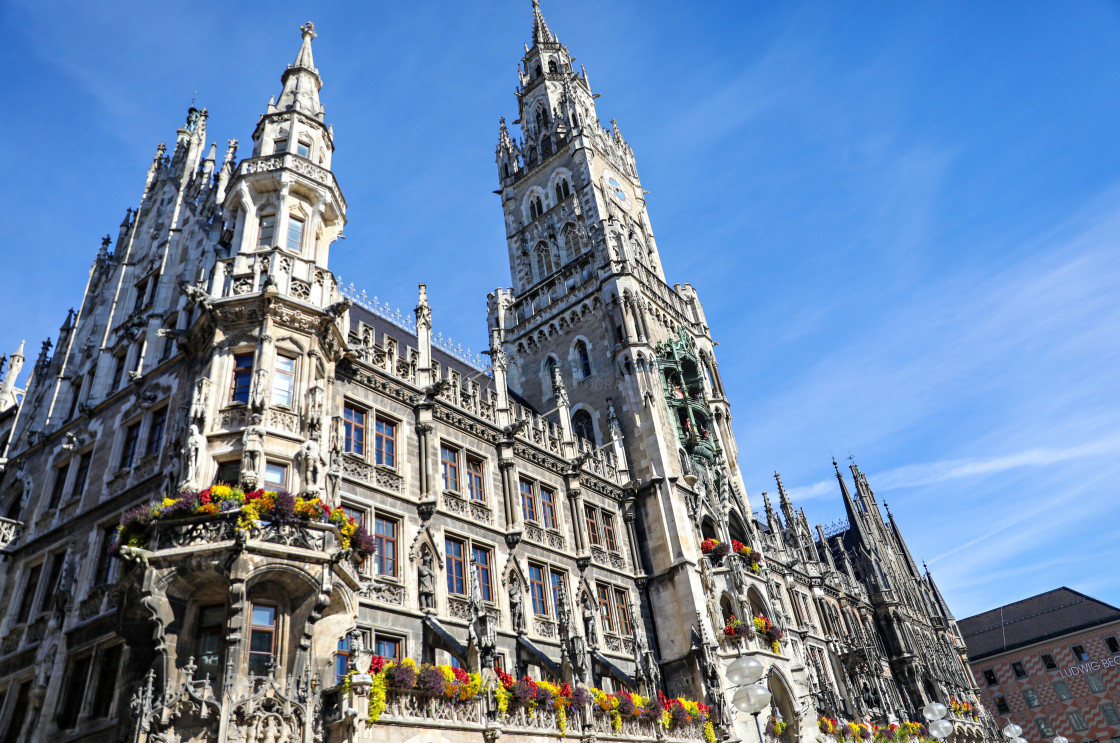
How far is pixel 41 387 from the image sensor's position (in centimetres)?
2972

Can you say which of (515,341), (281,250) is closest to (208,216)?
(281,250)

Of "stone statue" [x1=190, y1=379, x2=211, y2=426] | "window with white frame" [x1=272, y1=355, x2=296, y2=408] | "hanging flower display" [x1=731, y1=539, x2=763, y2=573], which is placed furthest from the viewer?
"hanging flower display" [x1=731, y1=539, x2=763, y2=573]

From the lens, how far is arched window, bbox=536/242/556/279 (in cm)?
4888

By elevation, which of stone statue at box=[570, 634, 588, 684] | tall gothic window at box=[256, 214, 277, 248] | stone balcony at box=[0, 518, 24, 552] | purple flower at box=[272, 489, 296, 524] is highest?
tall gothic window at box=[256, 214, 277, 248]

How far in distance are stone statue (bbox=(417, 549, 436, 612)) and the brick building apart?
3163 inches

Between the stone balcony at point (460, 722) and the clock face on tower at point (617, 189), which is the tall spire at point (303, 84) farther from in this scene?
the clock face on tower at point (617, 189)

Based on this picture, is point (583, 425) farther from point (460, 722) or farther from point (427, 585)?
point (460, 722)

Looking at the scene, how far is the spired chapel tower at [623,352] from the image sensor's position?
33812 mm

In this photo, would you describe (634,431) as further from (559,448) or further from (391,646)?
(391,646)

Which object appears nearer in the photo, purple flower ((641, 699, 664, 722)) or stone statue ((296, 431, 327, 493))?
stone statue ((296, 431, 327, 493))

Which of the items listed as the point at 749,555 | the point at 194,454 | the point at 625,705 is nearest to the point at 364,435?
the point at 194,454

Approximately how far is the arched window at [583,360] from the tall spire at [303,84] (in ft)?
64.3

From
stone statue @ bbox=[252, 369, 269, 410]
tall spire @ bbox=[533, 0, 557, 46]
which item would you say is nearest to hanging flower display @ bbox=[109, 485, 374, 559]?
stone statue @ bbox=[252, 369, 269, 410]

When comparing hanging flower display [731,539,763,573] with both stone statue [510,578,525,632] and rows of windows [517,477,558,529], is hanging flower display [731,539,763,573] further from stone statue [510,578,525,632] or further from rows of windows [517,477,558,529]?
stone statue [510,578,525,632]
